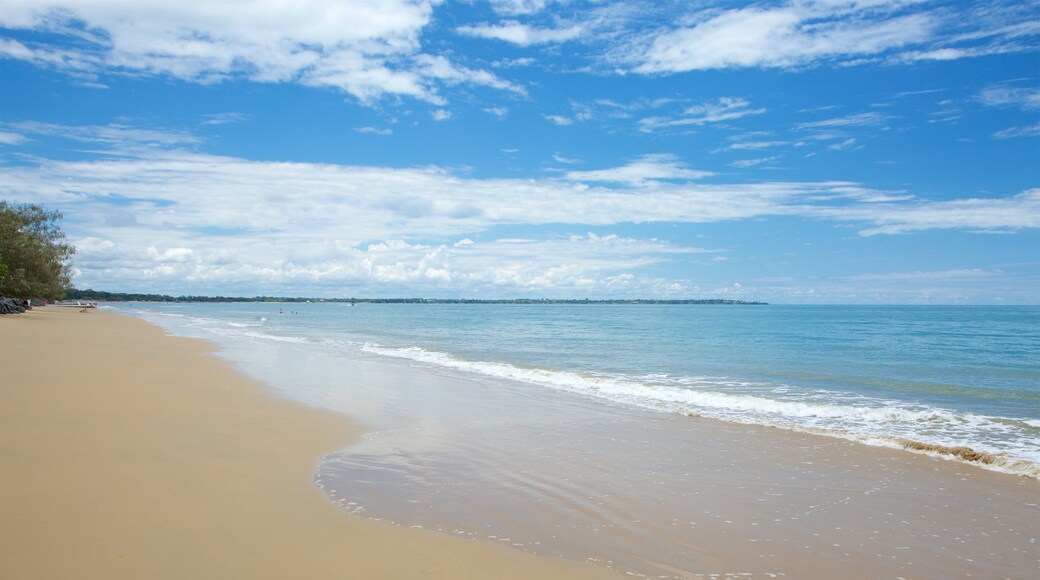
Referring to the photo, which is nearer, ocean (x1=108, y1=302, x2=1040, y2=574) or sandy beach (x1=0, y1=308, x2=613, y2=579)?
sandy beach (x1=0, y1=308, x2=613, y2=579)

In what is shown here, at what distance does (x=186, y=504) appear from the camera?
6.22m

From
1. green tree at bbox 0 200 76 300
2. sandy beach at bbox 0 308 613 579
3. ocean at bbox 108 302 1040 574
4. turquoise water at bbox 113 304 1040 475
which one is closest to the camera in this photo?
→ sandy beach at bbox 0 308 613 579

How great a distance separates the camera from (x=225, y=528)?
564cm

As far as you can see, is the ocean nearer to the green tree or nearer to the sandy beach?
the sandy beach

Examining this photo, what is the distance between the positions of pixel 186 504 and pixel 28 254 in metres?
68.7

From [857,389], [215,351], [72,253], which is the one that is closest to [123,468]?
[857,389]

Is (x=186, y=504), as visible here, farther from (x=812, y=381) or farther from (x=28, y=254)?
(x=28, y=254)

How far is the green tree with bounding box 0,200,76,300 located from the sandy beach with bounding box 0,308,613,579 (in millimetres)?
55455

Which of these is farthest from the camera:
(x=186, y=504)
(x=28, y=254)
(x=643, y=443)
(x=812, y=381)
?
(x=28, y=254)

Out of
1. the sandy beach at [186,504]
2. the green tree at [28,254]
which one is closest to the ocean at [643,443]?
the sandy beach at [186,504]

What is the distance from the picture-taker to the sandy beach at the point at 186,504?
16.1 feet

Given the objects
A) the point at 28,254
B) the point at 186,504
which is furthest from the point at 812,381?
the point at 28,254

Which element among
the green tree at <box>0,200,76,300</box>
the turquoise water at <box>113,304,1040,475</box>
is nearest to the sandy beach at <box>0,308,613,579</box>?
the turquoise water at <box>113,304,1040,475</box>

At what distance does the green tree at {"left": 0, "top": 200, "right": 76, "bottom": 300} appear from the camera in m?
56.0
